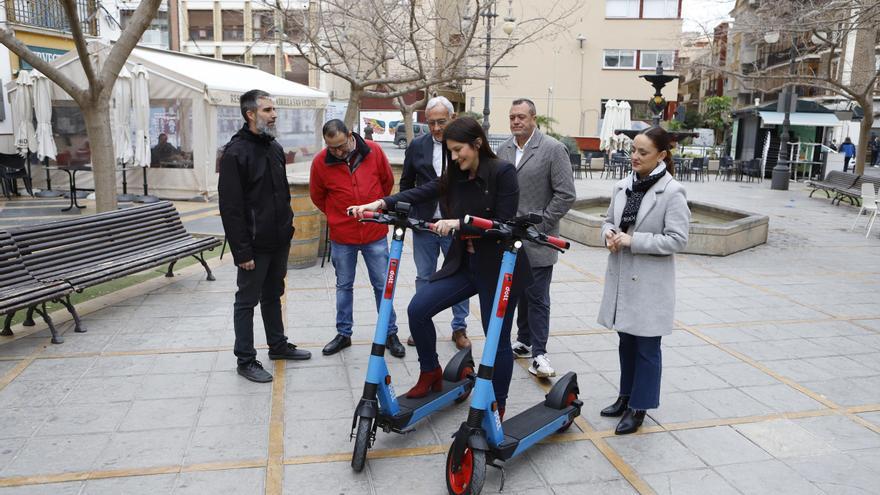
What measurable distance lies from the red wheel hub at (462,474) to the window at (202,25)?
51.8 meters

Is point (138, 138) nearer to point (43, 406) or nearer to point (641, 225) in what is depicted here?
point (43, 406)

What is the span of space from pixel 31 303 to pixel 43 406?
1.18 m

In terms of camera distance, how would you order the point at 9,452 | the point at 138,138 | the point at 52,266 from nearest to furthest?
the point at 9,452 → the point at 52,266 → the point at 138,138

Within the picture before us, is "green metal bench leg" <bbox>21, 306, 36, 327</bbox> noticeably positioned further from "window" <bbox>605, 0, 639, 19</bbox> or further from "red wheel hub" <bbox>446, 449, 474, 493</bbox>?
"window" <bbox>605, 0, 639, 19</bbox>

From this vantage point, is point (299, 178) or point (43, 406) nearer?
point (43, 406)

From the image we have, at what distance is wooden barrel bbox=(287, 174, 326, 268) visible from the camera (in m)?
8.09

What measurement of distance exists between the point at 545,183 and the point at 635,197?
958mm

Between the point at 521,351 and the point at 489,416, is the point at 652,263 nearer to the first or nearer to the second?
the point at 489,416

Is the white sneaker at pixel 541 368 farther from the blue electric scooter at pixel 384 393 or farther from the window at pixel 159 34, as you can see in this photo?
the window at pixel 159 34

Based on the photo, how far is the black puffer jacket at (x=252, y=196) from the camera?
14.9 ft

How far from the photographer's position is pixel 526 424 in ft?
12.2

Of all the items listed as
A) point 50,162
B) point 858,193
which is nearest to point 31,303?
point 50,162

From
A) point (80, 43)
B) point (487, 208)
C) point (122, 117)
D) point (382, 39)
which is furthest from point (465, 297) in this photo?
point (122, 117)

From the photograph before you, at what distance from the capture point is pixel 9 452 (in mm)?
3707
